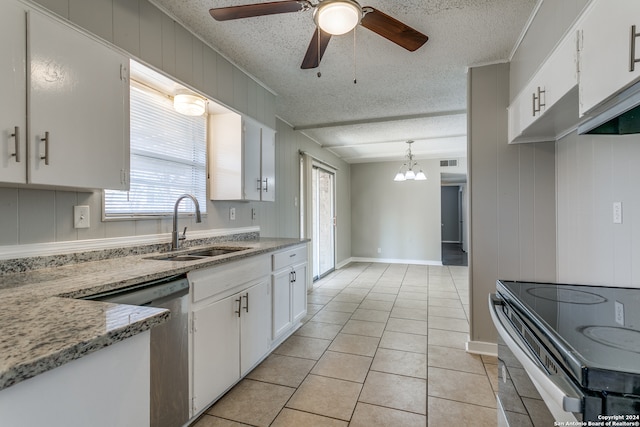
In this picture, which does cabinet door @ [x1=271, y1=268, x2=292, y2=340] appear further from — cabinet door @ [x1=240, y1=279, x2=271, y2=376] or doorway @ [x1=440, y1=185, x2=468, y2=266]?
doorway @ [x1=440, y1=185, x2=468, y2=266]

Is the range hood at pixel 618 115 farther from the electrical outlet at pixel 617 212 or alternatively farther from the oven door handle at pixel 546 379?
the oven door handle at pixel 546 379

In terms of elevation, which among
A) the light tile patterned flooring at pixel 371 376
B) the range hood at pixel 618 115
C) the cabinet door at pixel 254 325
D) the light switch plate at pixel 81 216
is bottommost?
the light tile patterned flooring at pixel 371 376

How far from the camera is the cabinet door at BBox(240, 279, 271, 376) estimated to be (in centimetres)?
213

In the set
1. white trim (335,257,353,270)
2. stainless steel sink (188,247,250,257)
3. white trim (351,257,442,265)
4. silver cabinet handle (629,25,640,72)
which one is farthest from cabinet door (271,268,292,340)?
white trim (351,257,442,265)

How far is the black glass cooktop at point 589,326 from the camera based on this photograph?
0.62 m

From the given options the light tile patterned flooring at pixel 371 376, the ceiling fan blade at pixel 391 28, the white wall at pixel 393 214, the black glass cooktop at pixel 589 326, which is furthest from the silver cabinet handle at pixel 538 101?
the white wall at pixel 393 214

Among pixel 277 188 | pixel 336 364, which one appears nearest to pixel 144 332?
pixel 336 364

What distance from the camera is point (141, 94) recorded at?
6.62 ft

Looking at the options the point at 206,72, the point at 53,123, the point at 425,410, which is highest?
the point at 206,72

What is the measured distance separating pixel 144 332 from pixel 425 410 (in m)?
1.75

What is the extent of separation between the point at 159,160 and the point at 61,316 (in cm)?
154

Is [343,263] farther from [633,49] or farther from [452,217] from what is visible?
[633,49]

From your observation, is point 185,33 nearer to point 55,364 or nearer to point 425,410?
point 55,364

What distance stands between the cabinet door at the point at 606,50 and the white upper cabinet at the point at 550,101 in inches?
4.3
